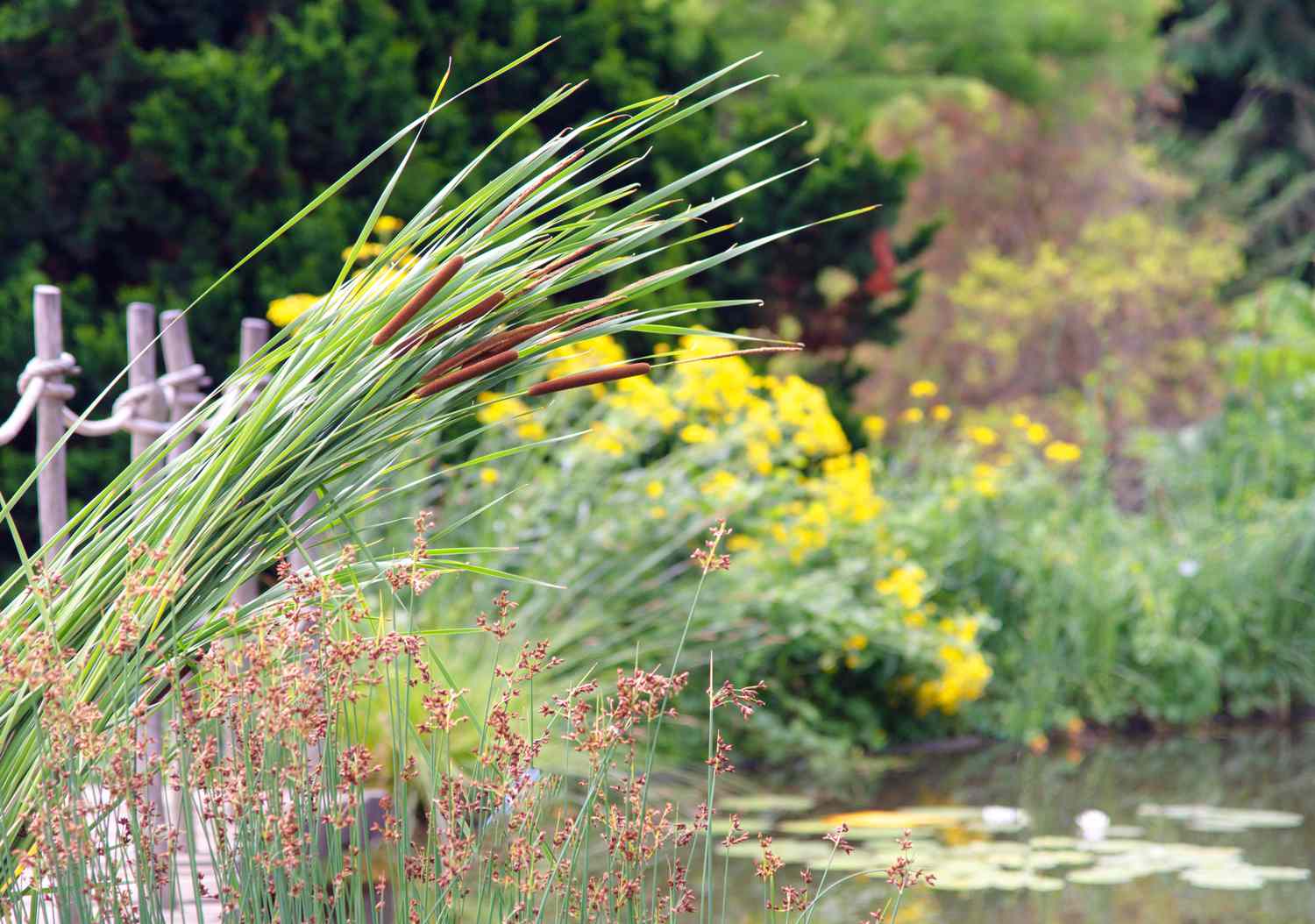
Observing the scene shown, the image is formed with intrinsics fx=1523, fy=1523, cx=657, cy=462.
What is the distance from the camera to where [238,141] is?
569cm

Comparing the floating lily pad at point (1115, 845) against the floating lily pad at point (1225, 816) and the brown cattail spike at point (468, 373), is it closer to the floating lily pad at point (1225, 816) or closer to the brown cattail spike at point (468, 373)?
the floating lily pad at point (1225, 816)

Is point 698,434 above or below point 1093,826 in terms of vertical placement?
above

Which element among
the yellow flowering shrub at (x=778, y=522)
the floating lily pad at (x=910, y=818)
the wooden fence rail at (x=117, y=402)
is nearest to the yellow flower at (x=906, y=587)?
the yellow flowering shrub at (x=778, y=522)

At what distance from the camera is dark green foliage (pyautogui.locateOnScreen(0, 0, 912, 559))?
18.8ft

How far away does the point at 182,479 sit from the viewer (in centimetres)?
177

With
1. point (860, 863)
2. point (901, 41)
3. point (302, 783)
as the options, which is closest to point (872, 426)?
point (860, 863)

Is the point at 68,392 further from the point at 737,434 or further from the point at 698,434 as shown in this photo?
the point at 737,434

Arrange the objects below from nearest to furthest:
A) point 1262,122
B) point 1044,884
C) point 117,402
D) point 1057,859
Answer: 1. point 117,402
2. point 1044,884
3. point 1057,859
4. point 1262,122

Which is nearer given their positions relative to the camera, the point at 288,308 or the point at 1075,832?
the point at 1075,832

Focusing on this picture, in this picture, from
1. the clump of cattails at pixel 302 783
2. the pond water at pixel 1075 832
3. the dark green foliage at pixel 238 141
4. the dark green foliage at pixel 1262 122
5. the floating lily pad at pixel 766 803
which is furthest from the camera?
the dark green foliage at pixel 1262 122

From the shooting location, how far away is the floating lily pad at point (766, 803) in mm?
4594

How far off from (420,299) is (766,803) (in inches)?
129

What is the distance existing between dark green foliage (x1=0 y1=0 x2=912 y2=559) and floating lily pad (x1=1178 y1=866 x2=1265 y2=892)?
3.45 metres

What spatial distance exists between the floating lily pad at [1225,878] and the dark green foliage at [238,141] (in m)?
3.45
